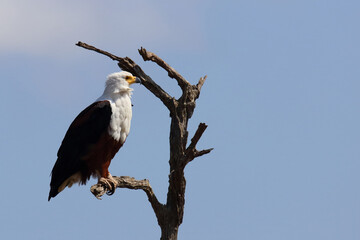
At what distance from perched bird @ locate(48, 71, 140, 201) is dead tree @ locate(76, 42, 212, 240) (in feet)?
1.09

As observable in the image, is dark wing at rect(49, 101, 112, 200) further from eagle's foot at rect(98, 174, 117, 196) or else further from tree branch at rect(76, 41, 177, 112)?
tree branch at rect(76, 41, 177, 112)

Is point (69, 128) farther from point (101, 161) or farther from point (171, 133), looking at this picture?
point (171, 133)

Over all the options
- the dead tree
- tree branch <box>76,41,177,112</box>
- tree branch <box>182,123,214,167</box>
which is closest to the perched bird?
the dead tree

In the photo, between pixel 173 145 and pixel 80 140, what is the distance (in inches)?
45.5

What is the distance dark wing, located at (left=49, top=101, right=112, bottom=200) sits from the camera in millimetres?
8984

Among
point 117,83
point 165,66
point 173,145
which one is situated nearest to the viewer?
point 117,83

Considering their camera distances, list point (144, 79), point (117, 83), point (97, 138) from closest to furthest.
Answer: point (97, 138)
point (117, 83)
point (144, 79)

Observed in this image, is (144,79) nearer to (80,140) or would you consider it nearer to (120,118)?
(120,118)

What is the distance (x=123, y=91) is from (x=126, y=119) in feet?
1.13

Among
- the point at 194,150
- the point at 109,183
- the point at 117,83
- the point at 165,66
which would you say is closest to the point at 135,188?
the point at 109,183

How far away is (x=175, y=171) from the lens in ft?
30.7

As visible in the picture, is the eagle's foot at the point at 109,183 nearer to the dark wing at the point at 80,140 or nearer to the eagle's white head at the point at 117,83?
the dark wing at the point at 80,140

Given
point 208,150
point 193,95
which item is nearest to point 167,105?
point 193,95

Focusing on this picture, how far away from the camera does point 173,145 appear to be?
945 centimetres
